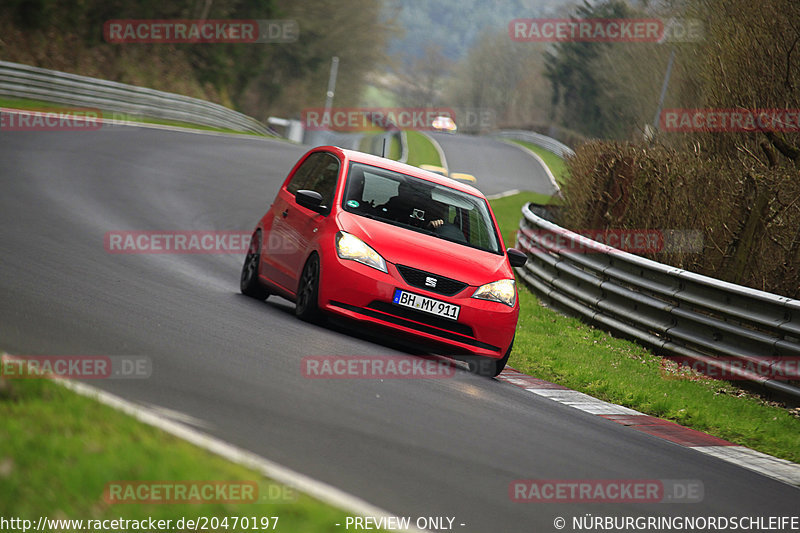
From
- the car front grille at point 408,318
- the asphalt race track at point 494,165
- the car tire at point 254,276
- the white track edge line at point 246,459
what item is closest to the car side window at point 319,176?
the car tire at point 254,276

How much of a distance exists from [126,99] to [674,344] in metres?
31.7

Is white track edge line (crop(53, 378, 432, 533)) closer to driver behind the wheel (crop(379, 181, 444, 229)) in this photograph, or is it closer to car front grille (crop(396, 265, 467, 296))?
car front grille (crop(396, 265, 467, 296))

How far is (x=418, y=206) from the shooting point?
34.4ft

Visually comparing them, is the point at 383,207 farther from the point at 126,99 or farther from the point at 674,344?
the point at 126,99

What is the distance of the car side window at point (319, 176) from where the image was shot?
34.7 feet

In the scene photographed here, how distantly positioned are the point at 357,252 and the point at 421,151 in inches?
1831

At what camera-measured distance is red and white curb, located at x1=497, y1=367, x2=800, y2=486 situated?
791 cm

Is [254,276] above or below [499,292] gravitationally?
below

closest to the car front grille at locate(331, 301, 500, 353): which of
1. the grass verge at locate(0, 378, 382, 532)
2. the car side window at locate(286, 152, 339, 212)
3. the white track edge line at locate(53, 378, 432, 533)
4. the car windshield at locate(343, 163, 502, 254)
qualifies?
the car windshield at locate(343, 163, 502, 254)

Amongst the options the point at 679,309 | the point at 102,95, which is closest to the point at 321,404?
the point at 679,309

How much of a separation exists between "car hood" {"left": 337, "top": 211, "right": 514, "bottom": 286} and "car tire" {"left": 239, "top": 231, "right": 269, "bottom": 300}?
6.65 ft

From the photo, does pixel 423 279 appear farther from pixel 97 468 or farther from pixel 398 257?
pixel 97 468

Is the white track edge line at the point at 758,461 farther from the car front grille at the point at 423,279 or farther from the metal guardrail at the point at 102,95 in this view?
the metal guardrail at the point at 102,95

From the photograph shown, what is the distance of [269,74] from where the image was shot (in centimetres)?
7681
